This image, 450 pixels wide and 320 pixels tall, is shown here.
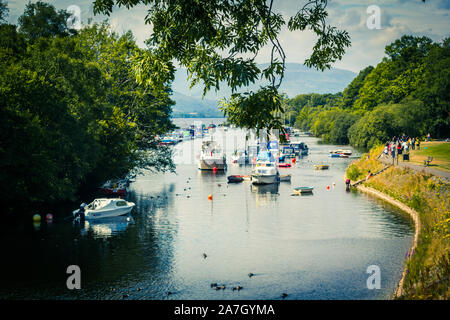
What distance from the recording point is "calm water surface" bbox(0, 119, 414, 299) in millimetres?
29516

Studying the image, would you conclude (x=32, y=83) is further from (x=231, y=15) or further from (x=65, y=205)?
(x=231, y=15)

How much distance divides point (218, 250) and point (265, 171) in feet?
129

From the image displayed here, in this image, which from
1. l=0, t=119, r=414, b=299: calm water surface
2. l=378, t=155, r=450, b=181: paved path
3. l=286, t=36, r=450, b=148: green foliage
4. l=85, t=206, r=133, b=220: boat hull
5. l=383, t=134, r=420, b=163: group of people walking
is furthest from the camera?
l=286, t=36, r=450, b=148: green foliage

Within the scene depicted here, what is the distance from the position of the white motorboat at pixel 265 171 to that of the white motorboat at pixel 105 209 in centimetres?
2717

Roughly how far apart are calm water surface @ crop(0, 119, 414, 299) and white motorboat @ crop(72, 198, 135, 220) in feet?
3.48

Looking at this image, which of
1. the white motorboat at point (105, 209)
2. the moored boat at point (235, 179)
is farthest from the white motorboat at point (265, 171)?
the white motorboat at point (105, 209)

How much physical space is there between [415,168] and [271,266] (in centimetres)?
3357

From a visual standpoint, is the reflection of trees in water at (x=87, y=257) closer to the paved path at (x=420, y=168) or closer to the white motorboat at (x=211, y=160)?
the paved path at (x=420, y=168)

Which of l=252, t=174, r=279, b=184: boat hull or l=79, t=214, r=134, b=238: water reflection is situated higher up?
l=252, t=174, r=279, b=184: boat hull

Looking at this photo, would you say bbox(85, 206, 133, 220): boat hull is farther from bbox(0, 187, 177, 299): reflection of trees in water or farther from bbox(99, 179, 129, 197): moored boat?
bbox(99, 179, 129, 197): moored boat

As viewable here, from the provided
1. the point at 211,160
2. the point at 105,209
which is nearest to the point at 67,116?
the point at 105,209

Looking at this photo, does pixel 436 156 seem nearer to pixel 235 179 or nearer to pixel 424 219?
pixel 235 179

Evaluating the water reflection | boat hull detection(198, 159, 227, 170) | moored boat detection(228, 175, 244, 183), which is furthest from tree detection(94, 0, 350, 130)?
boat hull detection(198, 159, 227, 170)

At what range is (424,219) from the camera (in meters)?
41.8
